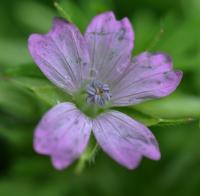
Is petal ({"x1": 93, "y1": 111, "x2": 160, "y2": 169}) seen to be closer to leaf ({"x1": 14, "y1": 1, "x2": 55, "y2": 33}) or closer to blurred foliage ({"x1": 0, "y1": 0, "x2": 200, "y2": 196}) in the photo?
blurred foliage ({"x1": 0, "y1": 0, "x2": 200, "y2": 196})

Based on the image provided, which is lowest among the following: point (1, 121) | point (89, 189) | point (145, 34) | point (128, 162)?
point (89, 189)

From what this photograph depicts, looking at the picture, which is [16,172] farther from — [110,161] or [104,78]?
[104,78]

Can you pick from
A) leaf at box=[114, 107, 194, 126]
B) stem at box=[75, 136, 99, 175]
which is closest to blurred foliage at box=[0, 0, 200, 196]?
leaf at box=[114, 107, 194, 126]

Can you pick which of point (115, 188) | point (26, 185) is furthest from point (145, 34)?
point (26, 185)

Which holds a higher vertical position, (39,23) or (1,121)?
(39,23)

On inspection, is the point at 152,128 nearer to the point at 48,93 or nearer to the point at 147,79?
the point at 147,79

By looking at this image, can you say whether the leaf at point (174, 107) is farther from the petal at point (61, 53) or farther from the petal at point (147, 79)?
the petal at point (61, 53)

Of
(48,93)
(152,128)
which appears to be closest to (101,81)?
(48,93)
